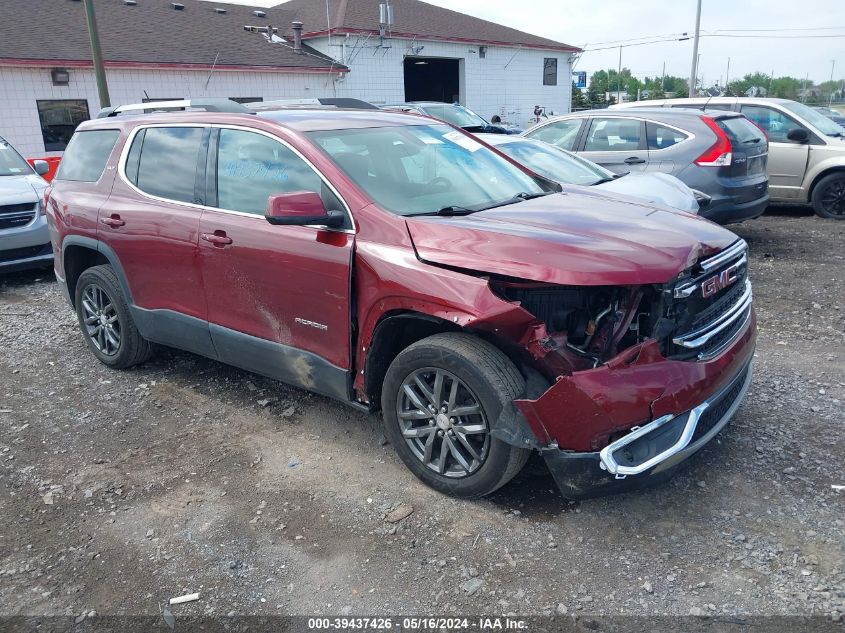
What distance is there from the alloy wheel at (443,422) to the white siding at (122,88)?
16332mm

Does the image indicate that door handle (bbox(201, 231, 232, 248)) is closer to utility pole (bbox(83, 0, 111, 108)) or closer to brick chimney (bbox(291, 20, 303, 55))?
utility pole (bbox(83, 0, 111, 108))

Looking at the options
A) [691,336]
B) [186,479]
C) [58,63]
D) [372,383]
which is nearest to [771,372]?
[691,336]

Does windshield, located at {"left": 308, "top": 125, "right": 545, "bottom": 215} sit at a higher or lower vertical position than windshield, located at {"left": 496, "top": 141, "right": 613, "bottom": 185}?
higher

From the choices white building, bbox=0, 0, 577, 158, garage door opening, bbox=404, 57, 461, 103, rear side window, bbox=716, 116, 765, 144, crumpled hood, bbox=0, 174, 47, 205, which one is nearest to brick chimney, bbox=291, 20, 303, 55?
white building, bbox=0, 0, 577, 158

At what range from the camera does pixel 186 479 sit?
3877 mm

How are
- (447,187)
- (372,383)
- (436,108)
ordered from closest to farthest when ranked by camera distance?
(372,383) < (447,187) < (436,108)

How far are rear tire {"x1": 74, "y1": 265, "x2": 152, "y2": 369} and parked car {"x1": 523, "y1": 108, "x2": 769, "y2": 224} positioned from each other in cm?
611

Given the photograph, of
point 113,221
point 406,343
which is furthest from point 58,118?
point 406,343

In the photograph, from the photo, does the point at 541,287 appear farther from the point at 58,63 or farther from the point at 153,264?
the point at 58,63

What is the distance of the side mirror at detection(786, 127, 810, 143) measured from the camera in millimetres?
10273

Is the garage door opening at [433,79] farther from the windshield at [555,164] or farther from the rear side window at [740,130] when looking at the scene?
the windshield at [555,164]

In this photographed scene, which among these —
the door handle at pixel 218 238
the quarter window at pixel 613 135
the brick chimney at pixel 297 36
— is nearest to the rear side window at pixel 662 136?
the quarter window at pixel 613 135

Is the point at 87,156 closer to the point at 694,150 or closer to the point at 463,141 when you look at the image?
the point at 463,141

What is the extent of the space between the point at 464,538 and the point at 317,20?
2443 cm
